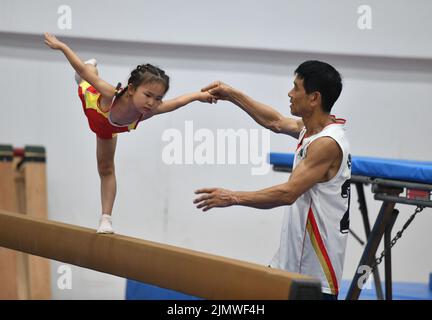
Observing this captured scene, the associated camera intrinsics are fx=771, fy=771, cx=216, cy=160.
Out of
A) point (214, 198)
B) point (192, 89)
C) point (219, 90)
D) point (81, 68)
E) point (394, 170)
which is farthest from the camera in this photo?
point (192, 89)

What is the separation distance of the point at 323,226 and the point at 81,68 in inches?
55.2

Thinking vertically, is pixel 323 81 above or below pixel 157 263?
above

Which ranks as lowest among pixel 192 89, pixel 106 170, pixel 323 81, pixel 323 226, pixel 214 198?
pixel 323 226

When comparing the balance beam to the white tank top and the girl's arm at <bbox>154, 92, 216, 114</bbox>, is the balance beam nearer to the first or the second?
the white tank top

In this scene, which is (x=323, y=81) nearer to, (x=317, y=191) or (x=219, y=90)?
(x=317, y=191)

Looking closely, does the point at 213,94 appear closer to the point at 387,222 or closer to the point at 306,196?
the point at 306,196

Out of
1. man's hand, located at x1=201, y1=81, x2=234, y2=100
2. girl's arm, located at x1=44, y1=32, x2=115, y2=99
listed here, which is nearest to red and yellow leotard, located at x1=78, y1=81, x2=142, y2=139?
girl's arm, located at x1=44, y1=32, x2=115, y2=99

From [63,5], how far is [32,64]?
66cm

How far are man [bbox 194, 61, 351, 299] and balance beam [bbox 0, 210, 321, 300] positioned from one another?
0.44m

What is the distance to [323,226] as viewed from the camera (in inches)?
137

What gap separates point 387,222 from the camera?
5078 mm

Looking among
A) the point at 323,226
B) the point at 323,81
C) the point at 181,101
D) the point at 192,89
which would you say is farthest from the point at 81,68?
the point at 192,89
